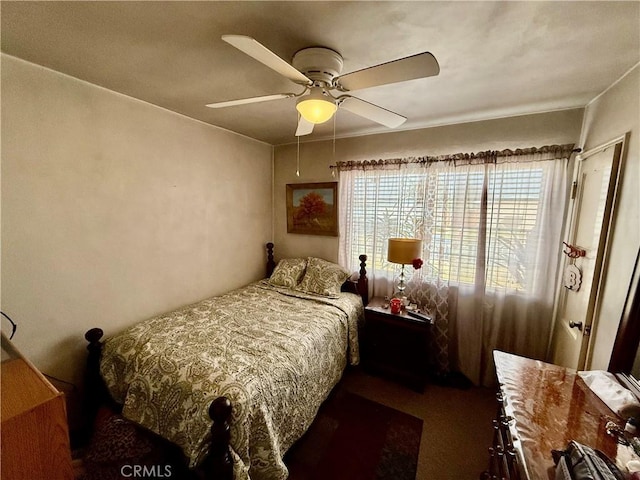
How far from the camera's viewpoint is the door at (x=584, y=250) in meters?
1.50

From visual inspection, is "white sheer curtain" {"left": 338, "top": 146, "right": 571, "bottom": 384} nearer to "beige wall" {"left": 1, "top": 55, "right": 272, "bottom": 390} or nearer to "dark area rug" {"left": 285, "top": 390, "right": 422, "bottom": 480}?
"dark area rug" {"left": 285, "top": 390, "right": 422, "bottom": 480}

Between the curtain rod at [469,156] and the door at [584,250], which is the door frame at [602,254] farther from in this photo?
the curtain rod at [469,156]

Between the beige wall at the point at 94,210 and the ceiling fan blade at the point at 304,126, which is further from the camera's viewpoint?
the ceiling fan blade at the point at 304,126

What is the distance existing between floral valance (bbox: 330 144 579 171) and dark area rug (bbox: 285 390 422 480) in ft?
7.25

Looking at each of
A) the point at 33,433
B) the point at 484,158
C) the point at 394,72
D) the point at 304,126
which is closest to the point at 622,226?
the point at 484,158

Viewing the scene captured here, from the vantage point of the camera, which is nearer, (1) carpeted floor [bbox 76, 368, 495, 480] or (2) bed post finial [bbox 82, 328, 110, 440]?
(1) carpeted floor [bbox 76, 368, 495, 480]

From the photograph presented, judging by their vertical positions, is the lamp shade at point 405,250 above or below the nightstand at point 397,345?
above

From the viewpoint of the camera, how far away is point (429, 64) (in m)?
1.03

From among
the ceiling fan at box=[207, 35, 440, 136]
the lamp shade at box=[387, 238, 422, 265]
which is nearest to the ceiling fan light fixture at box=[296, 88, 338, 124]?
the ceiling fan at box=[207, 35, 440, 136]

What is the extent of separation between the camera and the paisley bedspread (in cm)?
131

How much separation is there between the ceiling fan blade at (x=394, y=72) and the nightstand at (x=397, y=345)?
6.13ft

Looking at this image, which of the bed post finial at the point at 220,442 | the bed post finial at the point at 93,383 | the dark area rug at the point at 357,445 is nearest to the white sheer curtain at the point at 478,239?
the dark area rug at the point at 357,445

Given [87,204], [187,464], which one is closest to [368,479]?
[187,464]

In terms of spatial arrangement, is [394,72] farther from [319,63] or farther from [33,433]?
[33,433]
